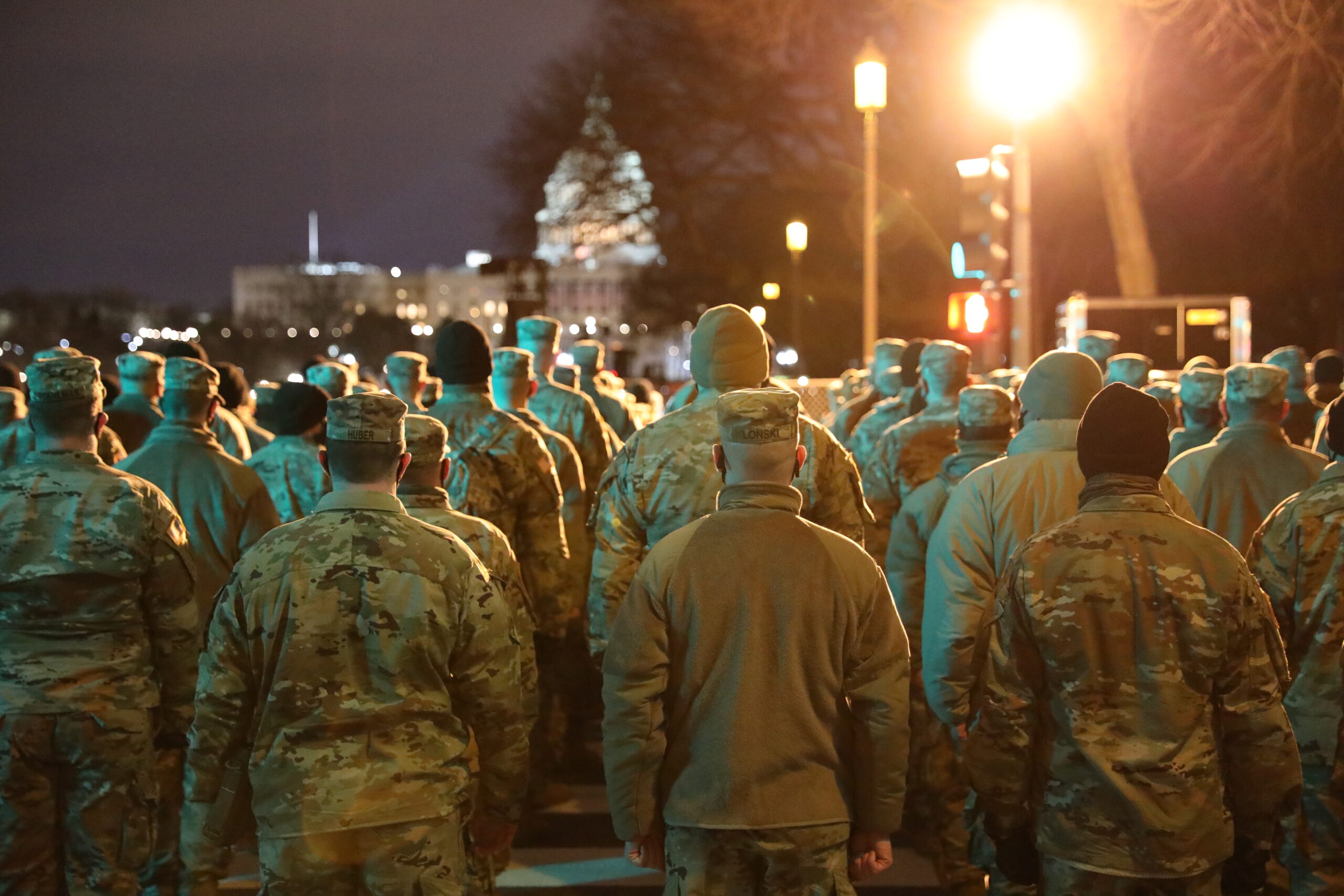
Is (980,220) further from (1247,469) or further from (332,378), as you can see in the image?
(332,378)

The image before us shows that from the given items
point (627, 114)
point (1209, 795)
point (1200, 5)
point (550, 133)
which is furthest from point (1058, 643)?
point (550, 133)

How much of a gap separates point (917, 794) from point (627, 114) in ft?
115

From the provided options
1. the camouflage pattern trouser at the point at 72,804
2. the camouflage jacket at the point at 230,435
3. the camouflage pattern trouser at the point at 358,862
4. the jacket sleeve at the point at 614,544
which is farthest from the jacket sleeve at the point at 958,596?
the camouflage jacket at the point at 230,435

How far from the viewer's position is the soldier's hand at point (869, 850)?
404 centimetres

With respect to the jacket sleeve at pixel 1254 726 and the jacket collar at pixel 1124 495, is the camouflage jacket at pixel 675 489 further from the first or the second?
the jacket sleeve at pixel 1254 726

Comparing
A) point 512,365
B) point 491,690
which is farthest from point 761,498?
point 512,365

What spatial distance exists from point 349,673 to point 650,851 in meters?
0.96

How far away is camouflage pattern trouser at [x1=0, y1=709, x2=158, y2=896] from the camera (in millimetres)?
5340

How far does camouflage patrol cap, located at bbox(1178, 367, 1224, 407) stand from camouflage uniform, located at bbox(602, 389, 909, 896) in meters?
5.40

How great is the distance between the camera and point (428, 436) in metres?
5.41

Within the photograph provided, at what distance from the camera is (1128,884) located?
4.16m

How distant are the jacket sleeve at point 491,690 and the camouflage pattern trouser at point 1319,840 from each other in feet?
9.77

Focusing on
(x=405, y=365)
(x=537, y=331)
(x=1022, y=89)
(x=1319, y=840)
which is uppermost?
(x=1022, y=89)

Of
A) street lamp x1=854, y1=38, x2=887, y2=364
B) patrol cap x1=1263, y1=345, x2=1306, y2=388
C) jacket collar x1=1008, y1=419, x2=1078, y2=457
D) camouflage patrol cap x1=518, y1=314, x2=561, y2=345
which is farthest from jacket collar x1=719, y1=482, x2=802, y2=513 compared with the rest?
street lamp x1=854, y1=38, x2=887, y2=364
